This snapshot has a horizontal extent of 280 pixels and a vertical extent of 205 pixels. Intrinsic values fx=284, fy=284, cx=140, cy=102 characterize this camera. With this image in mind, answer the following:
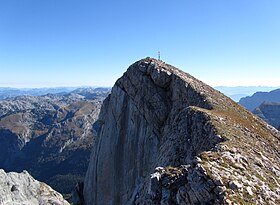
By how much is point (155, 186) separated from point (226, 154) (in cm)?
599

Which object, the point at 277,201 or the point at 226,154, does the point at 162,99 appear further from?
the point at 277,201

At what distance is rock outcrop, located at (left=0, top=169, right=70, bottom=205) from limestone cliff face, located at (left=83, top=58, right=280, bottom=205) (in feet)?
→ 31.7

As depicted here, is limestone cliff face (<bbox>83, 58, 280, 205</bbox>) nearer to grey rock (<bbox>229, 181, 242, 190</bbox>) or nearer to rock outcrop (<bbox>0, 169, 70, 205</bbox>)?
grey rock (<bbox>229, 181, 242, 190</bbox>)

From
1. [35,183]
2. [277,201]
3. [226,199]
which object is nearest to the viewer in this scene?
[226,199]

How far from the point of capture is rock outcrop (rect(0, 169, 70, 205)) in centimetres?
5553

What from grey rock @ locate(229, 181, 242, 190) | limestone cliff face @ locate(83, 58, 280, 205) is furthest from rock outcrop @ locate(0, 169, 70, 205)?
grey rock @ locate(229, 181, 242, 190)

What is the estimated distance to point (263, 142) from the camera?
2838cm

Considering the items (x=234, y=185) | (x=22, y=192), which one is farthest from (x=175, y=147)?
(x=22, y=192)

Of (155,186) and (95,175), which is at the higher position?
(155,186)

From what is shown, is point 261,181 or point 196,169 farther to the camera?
point 261,181

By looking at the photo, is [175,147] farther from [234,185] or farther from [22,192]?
[22,192]

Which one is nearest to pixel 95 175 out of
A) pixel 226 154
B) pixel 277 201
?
pixel 226 154

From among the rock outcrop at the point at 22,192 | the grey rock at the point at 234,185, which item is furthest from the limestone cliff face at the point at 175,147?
the rock outcrop at the point at 22,192

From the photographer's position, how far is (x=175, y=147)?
28141 millimetres
